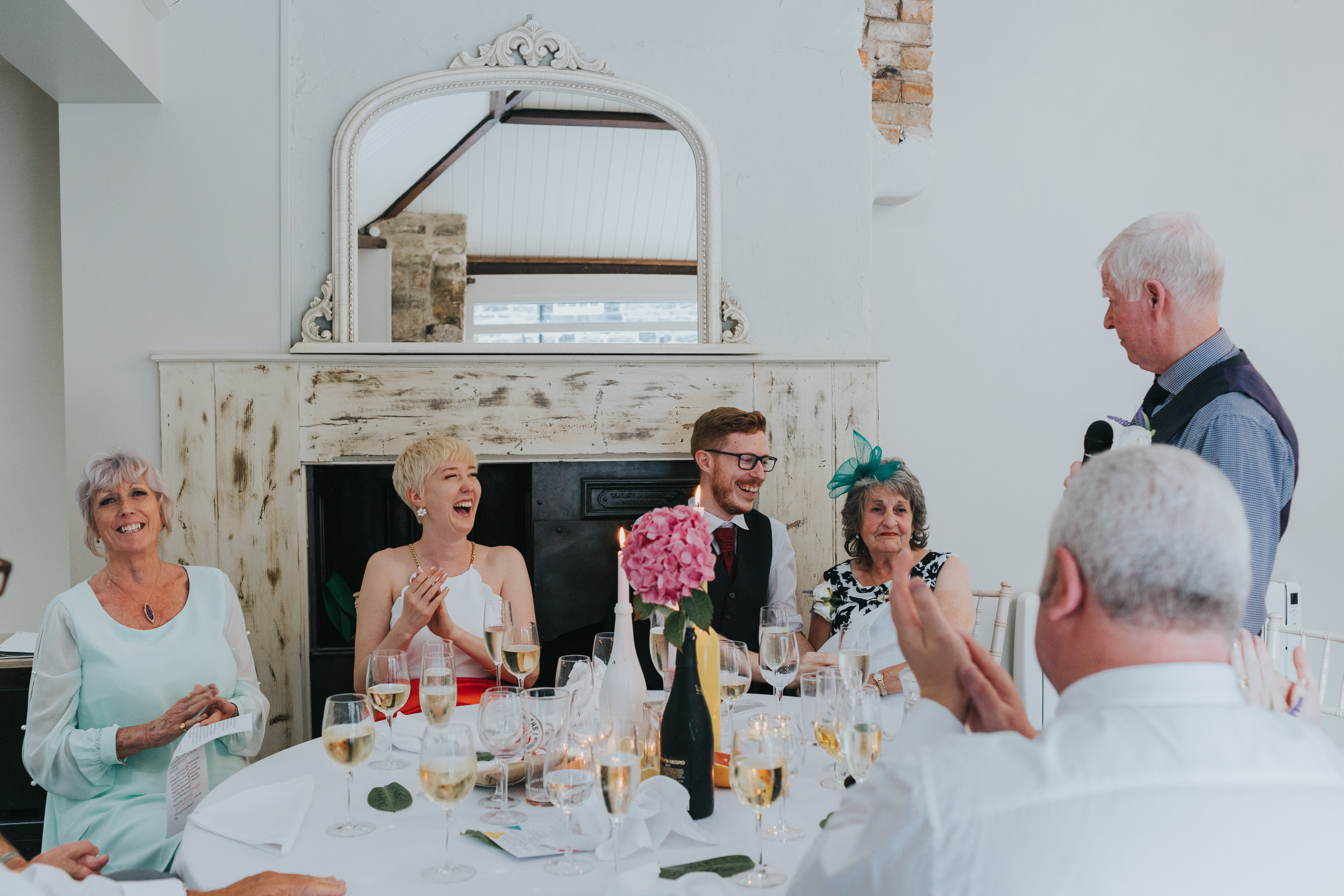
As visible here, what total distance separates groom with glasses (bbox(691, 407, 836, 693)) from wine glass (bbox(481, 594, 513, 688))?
1.00m

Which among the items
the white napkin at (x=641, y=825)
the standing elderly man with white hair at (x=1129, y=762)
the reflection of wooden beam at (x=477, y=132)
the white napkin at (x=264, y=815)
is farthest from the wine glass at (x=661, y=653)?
the reflection of wooden beam at (x=477, y=132)

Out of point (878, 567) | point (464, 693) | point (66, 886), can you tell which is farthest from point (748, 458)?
point (66, 886)

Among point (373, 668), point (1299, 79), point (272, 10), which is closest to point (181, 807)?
point (373, 668)

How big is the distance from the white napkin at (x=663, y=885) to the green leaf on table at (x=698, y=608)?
1.29ft

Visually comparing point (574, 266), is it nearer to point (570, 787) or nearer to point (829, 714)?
point (829, 714)

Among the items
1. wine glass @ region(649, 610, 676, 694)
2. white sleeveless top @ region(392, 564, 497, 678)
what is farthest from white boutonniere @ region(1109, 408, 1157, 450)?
white sleeveless top @ region(392, 564, 497, 678)

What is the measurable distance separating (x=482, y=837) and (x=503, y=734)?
161 millimetres

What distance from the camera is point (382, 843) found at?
4.70ft

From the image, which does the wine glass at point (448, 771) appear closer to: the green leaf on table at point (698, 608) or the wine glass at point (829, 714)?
the green leaf on table at point (698, 608)

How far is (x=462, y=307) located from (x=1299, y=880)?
297 cm

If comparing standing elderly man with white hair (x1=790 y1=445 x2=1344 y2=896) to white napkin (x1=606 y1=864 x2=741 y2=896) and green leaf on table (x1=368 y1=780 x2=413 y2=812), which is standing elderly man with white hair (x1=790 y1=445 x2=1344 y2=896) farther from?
green leaf on table (x1=368 y1=780 x2=413 y2=812)

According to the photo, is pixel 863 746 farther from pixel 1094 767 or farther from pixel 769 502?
pixel 769 502

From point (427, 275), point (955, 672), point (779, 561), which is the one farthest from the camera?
point (427, 275)

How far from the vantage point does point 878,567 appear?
108 inches
